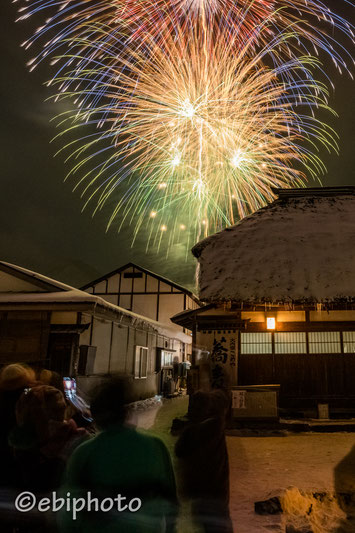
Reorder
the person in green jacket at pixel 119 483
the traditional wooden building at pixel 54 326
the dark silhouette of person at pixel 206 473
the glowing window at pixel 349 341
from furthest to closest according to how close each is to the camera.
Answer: the glowing window at pixel 349 341
the traditional wooden building at pixel 54 326
the dark silhouette of person at pixel 206 473
the person in green jacket at pixel 119 483

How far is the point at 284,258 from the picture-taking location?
286 inches

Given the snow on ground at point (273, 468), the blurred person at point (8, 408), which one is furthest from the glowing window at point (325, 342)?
the blurred person at point (8, 408)

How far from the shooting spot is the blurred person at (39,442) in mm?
3242

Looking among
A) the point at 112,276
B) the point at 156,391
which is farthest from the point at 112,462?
the point at 112,276

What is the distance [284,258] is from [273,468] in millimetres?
3535

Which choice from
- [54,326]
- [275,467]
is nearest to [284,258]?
[275,467]

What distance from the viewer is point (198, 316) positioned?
Answer: 38.3ft

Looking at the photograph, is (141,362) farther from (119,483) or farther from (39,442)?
(119,483)

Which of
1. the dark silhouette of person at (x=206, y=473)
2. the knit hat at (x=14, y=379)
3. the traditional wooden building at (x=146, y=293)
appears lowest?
the dark silhouette of person at (x=206, y=473)

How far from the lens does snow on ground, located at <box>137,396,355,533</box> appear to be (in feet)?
14.1

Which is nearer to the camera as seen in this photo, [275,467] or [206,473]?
[206,473]

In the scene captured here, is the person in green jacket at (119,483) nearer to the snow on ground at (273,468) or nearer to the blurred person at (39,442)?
the snow on ground at (273,468)

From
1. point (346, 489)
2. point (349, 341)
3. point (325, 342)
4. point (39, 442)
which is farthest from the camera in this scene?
point (325, 342)

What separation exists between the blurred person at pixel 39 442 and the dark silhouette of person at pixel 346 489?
A: 115 inches
